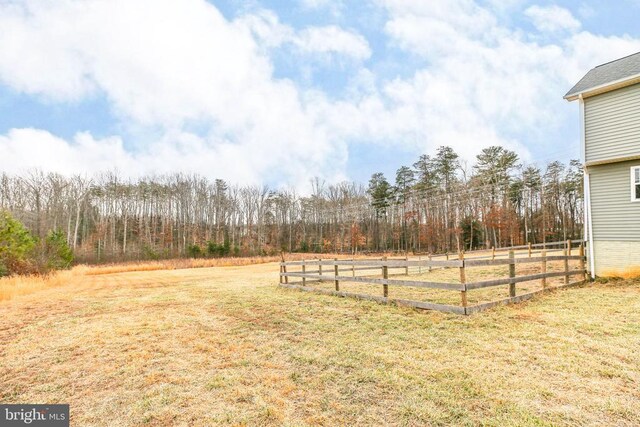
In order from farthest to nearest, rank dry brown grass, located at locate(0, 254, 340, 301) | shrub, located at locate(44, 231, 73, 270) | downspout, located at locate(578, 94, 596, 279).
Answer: shrub, located at locate(44, 231, 73, 270) → dry brown grass, located at locate(0, 254, 340, 301) → downspout, located at locate(578, 94, 596, 279)

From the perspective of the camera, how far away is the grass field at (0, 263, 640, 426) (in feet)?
11.2

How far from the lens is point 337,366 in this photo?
4.64m

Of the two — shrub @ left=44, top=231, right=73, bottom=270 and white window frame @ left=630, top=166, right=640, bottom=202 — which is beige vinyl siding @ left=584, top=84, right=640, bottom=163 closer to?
white window frame @ left=630, top=166, right=640, bottom=202

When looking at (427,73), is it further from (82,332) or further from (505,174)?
(505,174)

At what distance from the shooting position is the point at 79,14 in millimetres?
11359

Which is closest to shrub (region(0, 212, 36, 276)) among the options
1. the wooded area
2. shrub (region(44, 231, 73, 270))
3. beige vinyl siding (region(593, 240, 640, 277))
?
shrub (region(44, 231, 73, 270))

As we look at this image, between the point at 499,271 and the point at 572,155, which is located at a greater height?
the point at 572,155

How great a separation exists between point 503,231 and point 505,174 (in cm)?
884

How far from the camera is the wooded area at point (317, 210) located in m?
46.4

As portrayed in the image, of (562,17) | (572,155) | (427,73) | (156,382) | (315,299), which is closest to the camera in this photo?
(156,382)

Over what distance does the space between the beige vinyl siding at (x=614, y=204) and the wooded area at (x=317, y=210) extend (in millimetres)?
33022

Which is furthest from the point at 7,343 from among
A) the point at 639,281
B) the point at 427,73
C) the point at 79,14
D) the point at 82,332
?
the point at 427,73

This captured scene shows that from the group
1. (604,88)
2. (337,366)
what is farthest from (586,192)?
(337,366)

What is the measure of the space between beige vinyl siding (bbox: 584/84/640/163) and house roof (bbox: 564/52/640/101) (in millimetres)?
338
